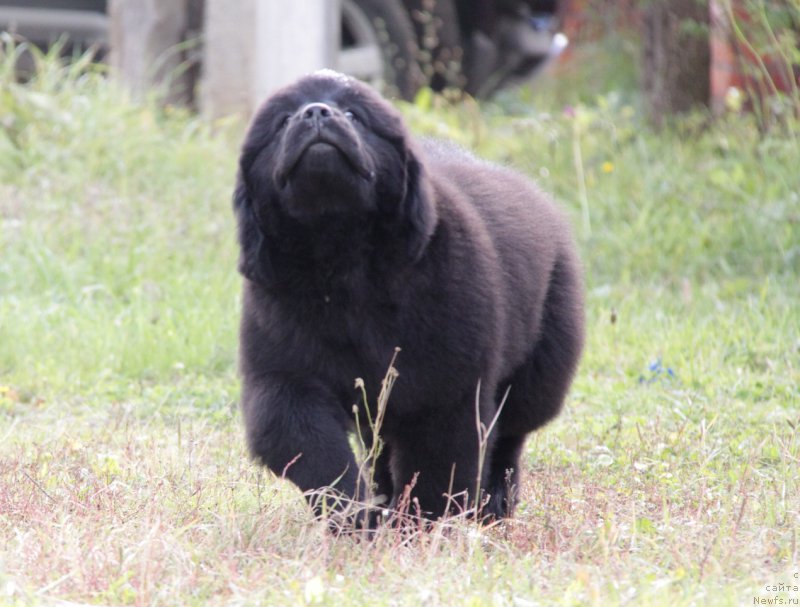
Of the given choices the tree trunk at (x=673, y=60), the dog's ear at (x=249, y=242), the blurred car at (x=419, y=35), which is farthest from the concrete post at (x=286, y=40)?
the dog's ear at (x=249, y=242)

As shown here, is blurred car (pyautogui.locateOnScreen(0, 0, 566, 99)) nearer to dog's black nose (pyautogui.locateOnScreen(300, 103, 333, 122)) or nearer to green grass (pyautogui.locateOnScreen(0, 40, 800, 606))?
green grass (pyautogui.locateOnScreen(0, 40, 800, 606))

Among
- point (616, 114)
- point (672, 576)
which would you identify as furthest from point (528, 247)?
point (616, 114)

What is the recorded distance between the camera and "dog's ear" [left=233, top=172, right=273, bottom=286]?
3.56m

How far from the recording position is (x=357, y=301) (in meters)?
3.54

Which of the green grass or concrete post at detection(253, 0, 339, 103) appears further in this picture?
concrete post at detection(253, 0, 339, 103)

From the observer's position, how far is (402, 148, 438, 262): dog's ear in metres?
3.51

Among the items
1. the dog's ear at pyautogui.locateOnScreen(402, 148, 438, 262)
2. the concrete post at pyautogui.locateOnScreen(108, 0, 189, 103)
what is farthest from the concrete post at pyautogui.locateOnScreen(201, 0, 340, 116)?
the dog's ear at pyautogui.locateOnScreen(402, 148, 438, 262)

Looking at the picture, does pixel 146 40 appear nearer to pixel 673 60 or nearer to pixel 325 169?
pixel 673 60

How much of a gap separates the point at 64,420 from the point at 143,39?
3974 millimetres

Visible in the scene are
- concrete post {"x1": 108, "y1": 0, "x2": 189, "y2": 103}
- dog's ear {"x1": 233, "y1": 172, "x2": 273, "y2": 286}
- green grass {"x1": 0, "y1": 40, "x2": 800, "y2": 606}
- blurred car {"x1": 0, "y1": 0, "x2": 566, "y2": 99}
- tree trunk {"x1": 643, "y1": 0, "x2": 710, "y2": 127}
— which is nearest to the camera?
green grass {"x1": 0, "y1": 40, "x2": 800, "y2": 606}

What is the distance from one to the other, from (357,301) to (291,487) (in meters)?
0.64

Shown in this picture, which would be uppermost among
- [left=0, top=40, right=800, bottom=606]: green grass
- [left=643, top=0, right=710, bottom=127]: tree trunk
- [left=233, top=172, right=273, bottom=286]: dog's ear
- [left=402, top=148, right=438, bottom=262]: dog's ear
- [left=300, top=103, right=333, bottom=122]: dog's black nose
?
[left=300, top=103, right=333, bottom=122]: dog's black nose

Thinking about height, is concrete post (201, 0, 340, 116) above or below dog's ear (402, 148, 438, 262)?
below

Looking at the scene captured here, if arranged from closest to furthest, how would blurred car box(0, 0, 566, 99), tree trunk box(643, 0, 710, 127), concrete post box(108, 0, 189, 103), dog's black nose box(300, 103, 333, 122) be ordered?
dog's black nose box(300, 103, 333, 122)
tree trunk box(643, 0, 710, 127)
concrete post box(108, 0, 189, 103)
blurred car box(0, 0, 566, 99)
